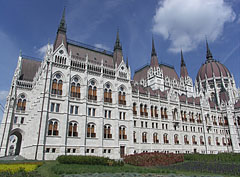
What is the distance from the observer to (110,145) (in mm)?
45000

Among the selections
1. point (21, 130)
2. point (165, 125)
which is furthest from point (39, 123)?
point (165, 125)

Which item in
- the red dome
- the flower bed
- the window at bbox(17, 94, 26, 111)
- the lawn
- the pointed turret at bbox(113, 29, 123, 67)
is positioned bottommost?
the lawn

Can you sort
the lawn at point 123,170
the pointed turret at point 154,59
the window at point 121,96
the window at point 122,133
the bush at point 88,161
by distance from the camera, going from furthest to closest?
the pointed turret at point 154,59
the window at point 121,96
the window at point 122,133
the bush at point 88,161
the lawn at point 123,170

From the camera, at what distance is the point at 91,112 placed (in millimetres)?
44844

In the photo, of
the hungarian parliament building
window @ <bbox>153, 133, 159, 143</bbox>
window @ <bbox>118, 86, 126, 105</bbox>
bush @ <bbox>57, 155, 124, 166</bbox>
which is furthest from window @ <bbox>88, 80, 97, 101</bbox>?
window @ <bbox>153, 133, 159, 143</bbox>

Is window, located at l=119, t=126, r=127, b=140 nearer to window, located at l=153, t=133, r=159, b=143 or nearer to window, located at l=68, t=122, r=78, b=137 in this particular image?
window, located at l=153, t=133, r=159, b=143

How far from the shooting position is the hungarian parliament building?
40406 mm

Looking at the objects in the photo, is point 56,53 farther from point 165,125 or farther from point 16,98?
point 165,125

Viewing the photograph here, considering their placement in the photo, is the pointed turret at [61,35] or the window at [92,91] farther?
the pointed turret at [61,35]

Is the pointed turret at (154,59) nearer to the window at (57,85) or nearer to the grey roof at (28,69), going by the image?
the grey roof at (28,69)

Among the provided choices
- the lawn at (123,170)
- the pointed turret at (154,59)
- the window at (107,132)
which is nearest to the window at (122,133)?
the window at (107,132)

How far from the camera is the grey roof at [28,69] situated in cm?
5406

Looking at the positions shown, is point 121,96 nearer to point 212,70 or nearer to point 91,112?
point 91,112

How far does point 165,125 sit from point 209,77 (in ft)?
191
